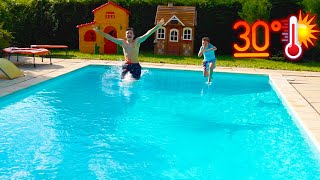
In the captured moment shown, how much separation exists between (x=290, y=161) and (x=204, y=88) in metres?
7.13

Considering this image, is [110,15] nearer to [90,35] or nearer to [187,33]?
[90,35]

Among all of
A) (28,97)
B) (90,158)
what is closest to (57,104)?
(28,97)

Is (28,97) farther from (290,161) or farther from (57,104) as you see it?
(290,161)

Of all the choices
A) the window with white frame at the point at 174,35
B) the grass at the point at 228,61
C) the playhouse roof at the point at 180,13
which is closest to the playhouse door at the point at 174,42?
the window with white frame at the point at 174,35

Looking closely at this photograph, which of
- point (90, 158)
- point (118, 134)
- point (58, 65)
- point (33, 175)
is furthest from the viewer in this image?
point (58, 65)

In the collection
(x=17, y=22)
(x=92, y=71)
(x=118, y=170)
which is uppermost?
(x=17, y=22)

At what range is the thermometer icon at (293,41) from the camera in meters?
18.0

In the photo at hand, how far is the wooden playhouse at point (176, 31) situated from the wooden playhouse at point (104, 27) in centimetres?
200

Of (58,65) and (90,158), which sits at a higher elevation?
(58,65)

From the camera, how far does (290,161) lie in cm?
679

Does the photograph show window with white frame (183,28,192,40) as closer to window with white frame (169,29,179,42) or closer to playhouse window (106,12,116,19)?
window with white frame (169,29,179,42)

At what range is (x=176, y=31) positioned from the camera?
69.7ft

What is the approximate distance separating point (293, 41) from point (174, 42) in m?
6.36

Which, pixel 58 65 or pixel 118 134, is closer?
pixel 118 134
